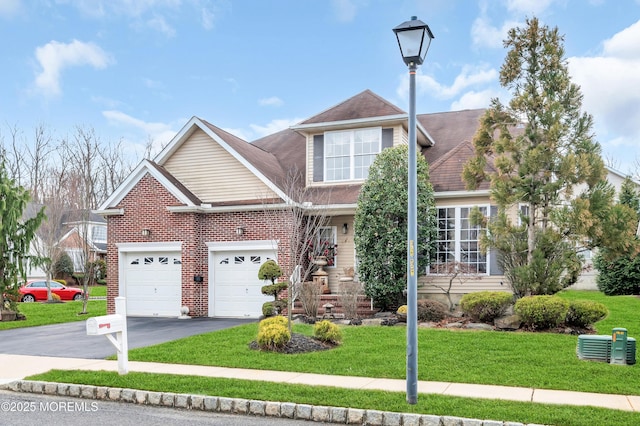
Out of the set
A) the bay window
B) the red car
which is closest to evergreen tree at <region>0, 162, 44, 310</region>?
the red car

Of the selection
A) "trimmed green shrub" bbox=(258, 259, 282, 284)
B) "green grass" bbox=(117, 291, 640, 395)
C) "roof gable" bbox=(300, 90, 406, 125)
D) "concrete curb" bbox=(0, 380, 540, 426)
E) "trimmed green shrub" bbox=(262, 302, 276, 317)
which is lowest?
"concrete curb" bbox=(0, 380, 540, 426)

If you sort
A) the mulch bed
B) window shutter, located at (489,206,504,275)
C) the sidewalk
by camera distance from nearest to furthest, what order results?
1. the sidewalk
2. the mulch bed
3. window shutter, located at (489,206,504,275)

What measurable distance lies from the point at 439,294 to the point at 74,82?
21.8 m

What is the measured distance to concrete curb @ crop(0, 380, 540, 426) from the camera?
22.6ft

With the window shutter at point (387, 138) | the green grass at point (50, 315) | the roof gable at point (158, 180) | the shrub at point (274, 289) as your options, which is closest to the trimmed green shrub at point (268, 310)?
the shrub at point (274, 289)

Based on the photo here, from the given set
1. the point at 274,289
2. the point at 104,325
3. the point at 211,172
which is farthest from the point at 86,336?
the point at 211,172

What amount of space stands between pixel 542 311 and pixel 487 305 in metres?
1.34

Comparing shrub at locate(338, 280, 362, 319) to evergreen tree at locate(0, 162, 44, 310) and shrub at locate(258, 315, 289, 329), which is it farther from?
evergreen tree at locate(0, 162, 44, 310)

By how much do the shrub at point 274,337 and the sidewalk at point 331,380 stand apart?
4.23ft

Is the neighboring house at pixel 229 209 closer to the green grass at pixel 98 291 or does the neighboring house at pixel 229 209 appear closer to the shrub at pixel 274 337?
the shrub at pixel 274 337

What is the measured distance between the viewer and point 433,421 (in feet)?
22.4

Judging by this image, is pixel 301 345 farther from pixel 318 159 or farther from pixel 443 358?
pixel 318 159

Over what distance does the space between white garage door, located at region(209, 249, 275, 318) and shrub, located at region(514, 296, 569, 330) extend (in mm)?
7676

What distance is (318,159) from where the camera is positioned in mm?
19297
